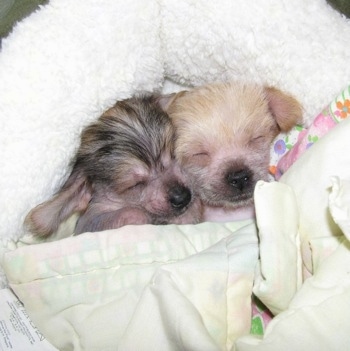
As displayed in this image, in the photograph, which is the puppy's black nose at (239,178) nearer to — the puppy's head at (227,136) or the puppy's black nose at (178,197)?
the puppy's head at (227,136)

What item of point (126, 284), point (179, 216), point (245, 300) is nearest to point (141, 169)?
point (179, 216)

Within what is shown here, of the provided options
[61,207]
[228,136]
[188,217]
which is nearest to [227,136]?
[228,136]

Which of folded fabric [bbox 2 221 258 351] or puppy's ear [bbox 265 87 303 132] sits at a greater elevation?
puppy's ear [bbox 265 87 303 132]

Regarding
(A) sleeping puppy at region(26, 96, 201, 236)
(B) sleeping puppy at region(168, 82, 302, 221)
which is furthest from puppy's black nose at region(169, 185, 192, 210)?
(B) sleeping puppy at region(168, 82, 302, 221)

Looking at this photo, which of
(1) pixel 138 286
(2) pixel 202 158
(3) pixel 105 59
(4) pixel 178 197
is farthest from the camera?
(2) pixel 202 158

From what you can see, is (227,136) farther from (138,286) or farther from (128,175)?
(138,286)

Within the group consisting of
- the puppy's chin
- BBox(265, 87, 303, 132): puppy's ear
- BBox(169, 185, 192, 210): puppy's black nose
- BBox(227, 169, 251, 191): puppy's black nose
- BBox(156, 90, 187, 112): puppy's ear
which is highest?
BBox(265, 87, 303, 132): puppy's ear

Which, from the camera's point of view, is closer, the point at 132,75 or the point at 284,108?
the point at 132,75

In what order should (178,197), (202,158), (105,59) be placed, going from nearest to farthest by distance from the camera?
1. (105,59)
2. (178,197)
3. (202,158)

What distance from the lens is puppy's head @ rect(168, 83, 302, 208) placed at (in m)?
2.23

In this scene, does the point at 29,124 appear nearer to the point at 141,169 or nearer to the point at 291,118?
the point at 141,169

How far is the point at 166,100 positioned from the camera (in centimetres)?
240

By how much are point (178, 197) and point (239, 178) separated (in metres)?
0.25

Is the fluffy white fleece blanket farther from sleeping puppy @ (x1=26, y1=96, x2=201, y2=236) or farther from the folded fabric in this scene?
the folded fabric
